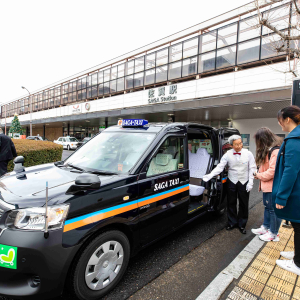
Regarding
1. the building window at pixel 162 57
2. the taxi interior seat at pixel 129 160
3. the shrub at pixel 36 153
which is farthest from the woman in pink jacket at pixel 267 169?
the building window at pixel 162 57

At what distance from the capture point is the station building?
11984 mm

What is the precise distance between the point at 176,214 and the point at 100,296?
140 cm

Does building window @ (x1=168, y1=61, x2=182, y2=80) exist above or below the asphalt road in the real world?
above

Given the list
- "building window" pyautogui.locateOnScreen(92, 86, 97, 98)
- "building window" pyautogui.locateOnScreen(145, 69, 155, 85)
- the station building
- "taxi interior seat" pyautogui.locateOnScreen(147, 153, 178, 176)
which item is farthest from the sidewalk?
"building window" pyautogui.locateOnScreen(92, 86, 97, 98)

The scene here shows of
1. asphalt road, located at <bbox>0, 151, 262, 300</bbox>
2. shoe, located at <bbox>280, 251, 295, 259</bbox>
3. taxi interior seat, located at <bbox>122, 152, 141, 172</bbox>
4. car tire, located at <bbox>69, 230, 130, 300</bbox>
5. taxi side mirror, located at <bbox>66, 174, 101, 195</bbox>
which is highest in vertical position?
taxi interior seat, located at <bbox>122, 152, 141, 172</bbox>

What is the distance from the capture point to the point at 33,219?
1.80 meters

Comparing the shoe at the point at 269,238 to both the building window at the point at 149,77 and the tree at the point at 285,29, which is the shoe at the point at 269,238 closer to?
the tree at the point at 285,29

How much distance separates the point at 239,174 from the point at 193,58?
15.2 meters

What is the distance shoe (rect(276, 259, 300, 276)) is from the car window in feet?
5.94

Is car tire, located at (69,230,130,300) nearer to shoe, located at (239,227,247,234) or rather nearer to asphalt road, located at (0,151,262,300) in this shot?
asphalt road, located at (0,151,262,300)

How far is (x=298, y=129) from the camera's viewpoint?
2.29m

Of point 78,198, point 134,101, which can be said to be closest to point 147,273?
point 78,198

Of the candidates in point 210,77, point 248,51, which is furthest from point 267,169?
point 210,77

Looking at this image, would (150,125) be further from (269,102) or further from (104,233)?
(269,102)
